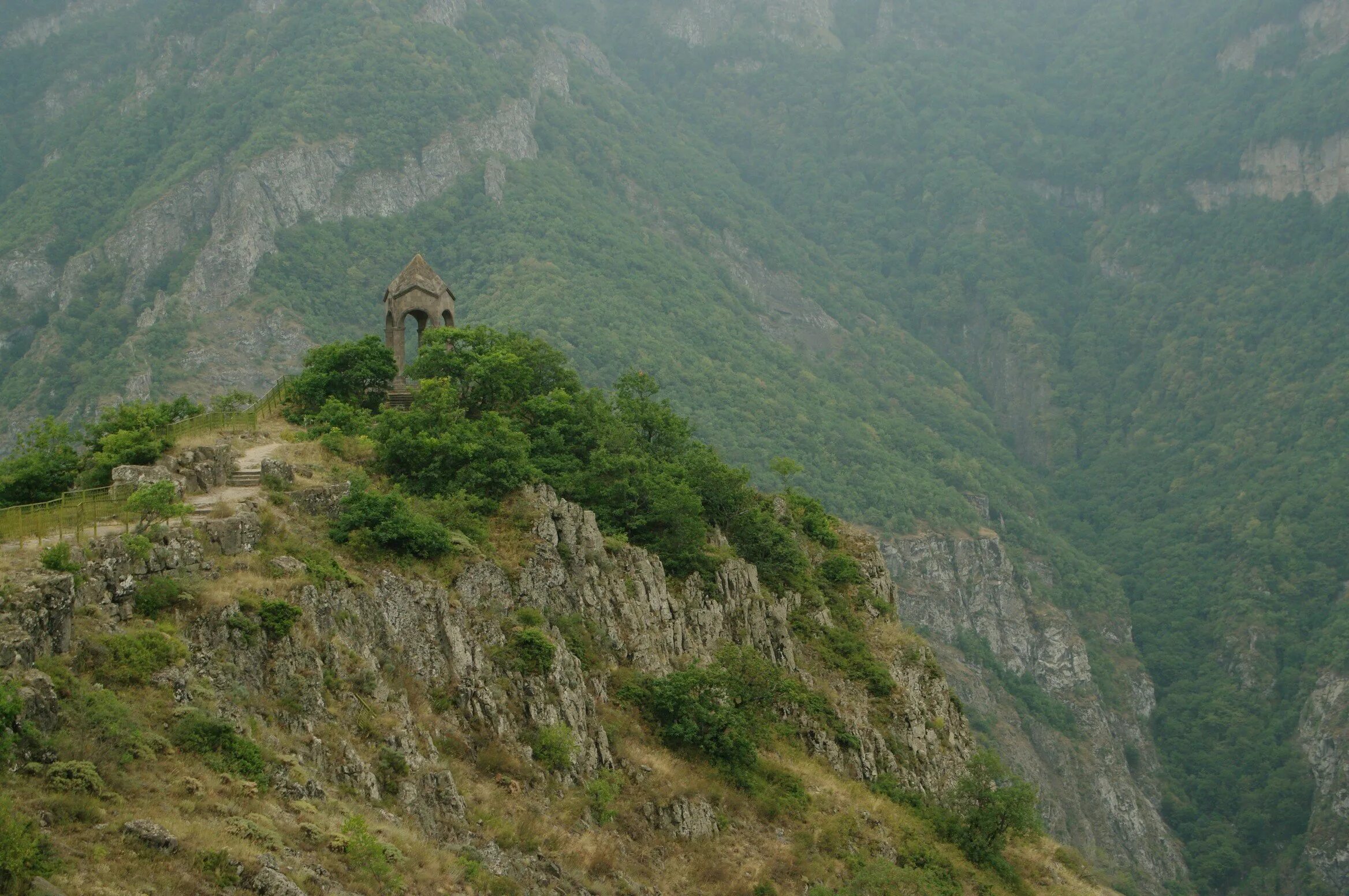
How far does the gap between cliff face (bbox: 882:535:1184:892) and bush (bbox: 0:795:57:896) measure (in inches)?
4886

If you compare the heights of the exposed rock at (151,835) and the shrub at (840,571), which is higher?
the shrub at (840,571)

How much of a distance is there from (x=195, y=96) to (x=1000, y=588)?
14259cm

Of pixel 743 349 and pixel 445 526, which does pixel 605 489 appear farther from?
pixel 743 349

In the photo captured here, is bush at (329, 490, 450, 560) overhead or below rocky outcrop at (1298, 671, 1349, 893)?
below

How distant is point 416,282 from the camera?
4425 cm

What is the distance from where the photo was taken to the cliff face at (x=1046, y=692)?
141500mm

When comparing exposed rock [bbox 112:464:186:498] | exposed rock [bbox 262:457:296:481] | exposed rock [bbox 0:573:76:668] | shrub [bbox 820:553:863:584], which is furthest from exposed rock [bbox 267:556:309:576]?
shrub [bbox 820:553:863:584]

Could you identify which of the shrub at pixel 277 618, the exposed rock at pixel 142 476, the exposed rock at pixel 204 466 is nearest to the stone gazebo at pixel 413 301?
the exposed rock at pixel 204 466

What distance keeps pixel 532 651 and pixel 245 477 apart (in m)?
7.76

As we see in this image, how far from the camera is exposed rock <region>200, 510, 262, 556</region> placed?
23797 mm

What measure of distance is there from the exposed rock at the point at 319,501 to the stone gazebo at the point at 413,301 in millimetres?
15846

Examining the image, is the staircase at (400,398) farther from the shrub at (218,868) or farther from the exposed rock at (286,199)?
the exposed rock at (286,199)

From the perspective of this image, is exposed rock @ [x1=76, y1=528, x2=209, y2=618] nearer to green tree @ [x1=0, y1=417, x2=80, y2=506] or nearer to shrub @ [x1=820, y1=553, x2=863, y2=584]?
green tree @ [x1=0, y1=417, x2=80, y2=506]

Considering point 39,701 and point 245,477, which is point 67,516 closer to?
point 245,477
